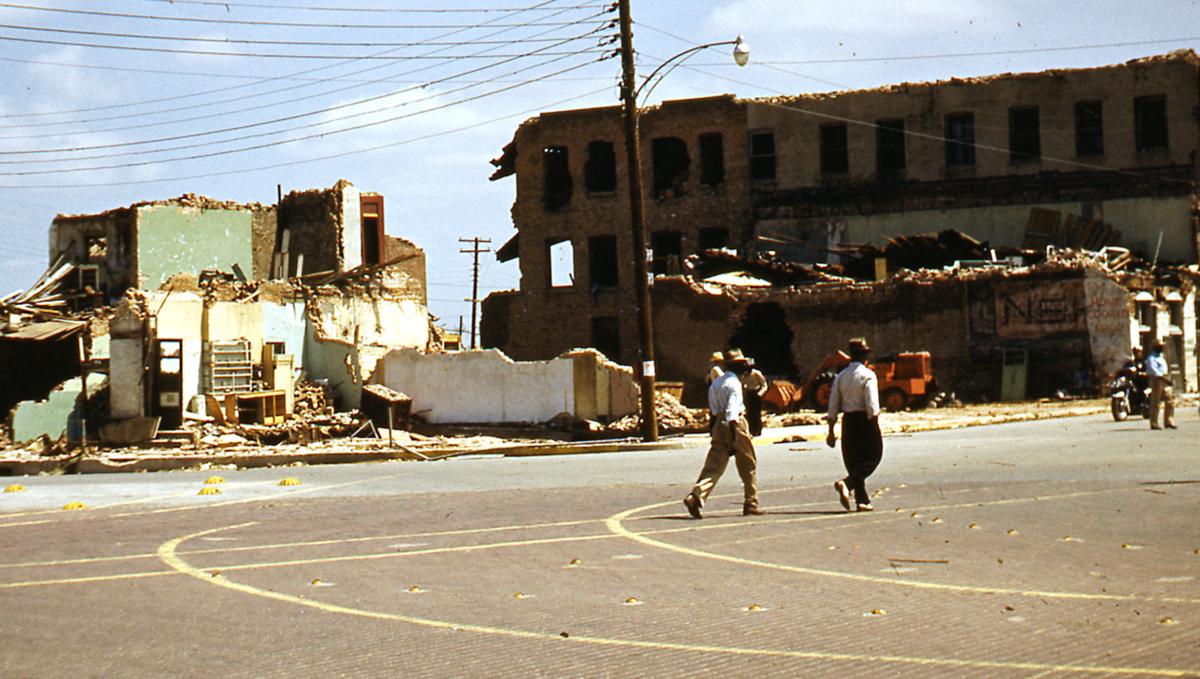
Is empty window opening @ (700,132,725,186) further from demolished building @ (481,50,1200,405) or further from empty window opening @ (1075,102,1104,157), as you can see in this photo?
empty window opening @ (1075,102,1104,157)

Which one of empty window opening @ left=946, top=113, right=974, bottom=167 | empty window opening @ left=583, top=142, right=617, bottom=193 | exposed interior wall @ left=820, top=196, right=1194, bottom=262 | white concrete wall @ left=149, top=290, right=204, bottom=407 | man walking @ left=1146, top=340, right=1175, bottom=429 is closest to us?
man walking @ left=1146, top=340, right=1175, bottom=429

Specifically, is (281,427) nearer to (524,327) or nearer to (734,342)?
(734,342)

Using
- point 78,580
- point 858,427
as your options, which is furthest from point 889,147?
point 78,580

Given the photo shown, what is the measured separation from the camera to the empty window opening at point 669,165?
61.8 m

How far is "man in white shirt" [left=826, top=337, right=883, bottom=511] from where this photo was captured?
49.6 feet

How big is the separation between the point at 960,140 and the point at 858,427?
149 feet

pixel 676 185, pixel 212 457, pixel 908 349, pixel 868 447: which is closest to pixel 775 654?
pixel 868 447

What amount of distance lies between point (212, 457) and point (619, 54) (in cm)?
1242

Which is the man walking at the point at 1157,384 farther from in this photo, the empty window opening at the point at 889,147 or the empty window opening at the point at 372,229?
the empty window opening at the point at 372,229

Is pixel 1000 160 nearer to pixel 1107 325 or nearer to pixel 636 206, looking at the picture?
pixel 1107 325

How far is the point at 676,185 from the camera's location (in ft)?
203

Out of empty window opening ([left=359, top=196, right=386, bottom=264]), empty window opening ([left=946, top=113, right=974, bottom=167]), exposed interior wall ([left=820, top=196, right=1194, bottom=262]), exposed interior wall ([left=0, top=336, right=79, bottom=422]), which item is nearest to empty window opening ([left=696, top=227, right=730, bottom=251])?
exposed interior wall ([left=820, top=196, right=1194, bottom=262])

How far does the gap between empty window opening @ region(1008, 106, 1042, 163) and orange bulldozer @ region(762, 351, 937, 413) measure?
17.5m

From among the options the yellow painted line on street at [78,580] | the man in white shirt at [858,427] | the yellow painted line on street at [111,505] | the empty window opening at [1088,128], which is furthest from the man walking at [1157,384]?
the empty window opening at [1088,128]
